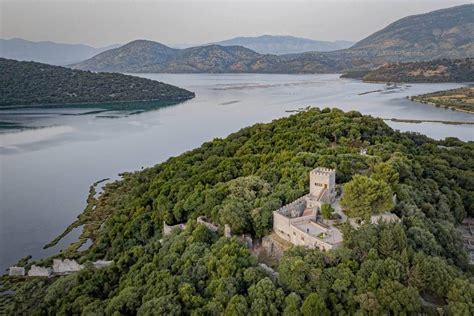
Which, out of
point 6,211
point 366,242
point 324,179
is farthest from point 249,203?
point 6,211

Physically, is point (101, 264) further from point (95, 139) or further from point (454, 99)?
point (454, 99)

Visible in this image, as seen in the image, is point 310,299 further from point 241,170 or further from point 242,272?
point 241,170

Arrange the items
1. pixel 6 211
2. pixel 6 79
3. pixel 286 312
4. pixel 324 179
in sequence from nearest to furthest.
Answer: pixel 286 312, pixel 324 179, pixel 6 211, pixel 6 79

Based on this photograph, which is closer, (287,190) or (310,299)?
(310,299)

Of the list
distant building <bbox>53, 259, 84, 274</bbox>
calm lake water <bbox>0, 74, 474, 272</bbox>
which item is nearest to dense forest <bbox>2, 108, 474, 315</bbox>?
distant building <bbox>53, 259, 84, 274</bbox>

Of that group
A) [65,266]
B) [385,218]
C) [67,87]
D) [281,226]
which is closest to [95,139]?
[65,266]

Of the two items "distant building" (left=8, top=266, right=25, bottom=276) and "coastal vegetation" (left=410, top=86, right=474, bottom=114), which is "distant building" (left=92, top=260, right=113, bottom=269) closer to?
"distant building" (left=8, top=266, right=25, bottom=276)

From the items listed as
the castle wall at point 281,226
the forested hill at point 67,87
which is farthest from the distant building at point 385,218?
the forested hill at point 67,87
